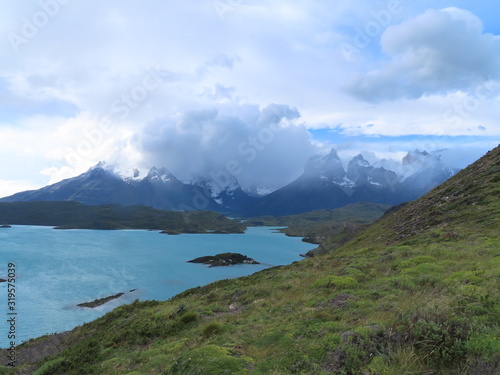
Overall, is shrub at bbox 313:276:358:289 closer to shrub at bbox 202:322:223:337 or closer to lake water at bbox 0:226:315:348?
shrub at bbox 202:322:223:337

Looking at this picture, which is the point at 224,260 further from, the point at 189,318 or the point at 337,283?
the point at 337,283

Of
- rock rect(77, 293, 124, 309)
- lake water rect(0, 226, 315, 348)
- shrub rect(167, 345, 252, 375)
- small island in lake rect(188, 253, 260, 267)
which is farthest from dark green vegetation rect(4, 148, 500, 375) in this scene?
small island in lake rect(188, 253, 260, 267)

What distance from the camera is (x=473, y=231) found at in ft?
103

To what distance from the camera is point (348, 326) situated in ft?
41.4

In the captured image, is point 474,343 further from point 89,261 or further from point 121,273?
point 89,261

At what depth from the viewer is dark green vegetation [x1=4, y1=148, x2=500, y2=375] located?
29.7 ft

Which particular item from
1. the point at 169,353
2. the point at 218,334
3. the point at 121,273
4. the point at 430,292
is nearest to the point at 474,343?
the point at 430,292

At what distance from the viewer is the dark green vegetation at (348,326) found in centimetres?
906

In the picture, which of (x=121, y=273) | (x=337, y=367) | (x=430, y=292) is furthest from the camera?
(x=121, y=273)

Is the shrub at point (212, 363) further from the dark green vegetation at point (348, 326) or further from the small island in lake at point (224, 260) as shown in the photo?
the small island in lake at point (224, 260)

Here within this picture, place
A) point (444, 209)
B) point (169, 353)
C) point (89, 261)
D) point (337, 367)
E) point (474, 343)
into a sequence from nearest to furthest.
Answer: point (474, 343)
point (337, 367)
point (169, 353)
point (444, 209)
point (89, 261)

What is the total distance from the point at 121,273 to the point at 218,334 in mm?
107916

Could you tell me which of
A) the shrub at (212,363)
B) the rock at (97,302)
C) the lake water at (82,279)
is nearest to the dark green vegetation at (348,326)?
the shrub at (212,363)

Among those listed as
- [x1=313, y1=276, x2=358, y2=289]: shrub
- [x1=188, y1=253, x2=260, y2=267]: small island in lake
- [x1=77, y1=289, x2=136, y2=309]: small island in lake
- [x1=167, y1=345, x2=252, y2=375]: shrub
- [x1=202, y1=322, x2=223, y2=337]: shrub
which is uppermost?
[x1=167, y1=345, x2=252, y2=375]: shrub
